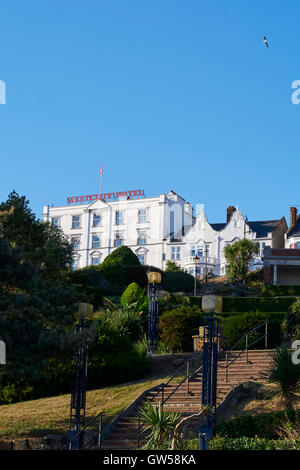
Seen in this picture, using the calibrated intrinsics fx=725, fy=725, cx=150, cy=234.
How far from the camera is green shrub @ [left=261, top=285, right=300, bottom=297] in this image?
5306 centimetres

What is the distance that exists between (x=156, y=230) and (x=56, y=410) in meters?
59.7

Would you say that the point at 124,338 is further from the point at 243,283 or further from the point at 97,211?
the point at 97,211

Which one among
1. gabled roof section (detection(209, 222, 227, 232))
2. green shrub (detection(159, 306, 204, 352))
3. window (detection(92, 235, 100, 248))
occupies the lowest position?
green shrub (detection(159, 306, 204, 352))

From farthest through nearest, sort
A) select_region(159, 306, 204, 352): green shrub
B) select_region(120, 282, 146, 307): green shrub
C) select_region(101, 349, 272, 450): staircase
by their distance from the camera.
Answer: select_region(120, 282, 146, 307): green shrub, select_region(159, 306, 204, 352): green shrub, select_region(101, 349, 272, 450): staircase

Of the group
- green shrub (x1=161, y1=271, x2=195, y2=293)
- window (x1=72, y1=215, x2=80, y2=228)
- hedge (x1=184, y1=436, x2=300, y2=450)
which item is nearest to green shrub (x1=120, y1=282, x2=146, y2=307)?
green shrub (x1=161, y1=271, x2=195, y2=293)

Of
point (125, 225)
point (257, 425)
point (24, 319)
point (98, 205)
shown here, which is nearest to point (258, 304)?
point (257, 425)

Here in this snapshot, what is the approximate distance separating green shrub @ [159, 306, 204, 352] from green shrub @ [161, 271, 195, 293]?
2569 cm

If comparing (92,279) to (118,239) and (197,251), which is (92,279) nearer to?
(197,251)

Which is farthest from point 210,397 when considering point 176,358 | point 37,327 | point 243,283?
point 243,283

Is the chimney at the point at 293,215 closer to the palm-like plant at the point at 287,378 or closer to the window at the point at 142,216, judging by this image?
the window at the point at 142,216

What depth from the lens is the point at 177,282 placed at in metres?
60.2

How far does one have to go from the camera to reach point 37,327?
790 inches

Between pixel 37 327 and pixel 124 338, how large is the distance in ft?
32.9

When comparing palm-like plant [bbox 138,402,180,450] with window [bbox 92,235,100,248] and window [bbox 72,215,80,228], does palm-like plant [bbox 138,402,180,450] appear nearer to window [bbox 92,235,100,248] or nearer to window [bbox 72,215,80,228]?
window [bbox 92,235,100,248]
